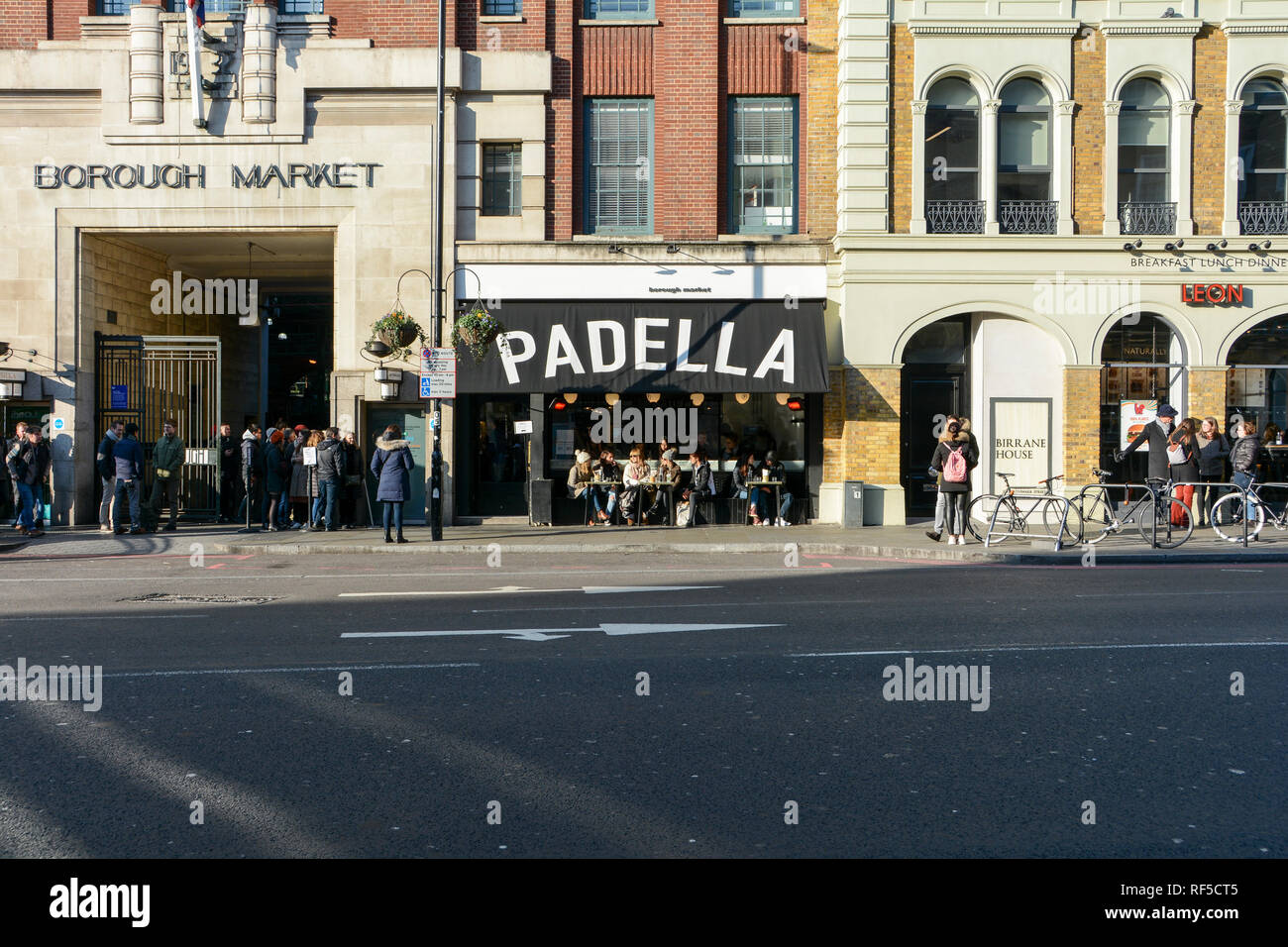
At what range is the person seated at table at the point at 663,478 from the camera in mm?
21266

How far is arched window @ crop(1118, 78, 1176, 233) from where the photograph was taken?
21031mm

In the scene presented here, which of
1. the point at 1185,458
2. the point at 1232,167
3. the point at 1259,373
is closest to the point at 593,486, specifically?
the point at 1185,458

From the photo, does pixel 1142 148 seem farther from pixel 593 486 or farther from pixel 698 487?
pixel 593 486

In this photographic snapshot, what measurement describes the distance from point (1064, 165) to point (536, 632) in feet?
53.2

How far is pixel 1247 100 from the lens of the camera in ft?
68.8

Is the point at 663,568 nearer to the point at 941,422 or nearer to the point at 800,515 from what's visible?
→ the point at 800,515

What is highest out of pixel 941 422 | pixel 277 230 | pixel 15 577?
pixel 277 230

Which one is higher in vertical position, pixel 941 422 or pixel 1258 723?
pixel 941 422

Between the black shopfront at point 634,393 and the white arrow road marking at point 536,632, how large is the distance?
1175cm

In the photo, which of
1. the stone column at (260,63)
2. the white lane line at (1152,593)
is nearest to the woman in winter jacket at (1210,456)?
the white lane line at (1152,593)

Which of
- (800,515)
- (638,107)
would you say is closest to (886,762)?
(800,515)

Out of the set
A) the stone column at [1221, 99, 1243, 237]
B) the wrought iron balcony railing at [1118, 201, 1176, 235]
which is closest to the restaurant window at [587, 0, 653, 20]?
the wrought iron balcony railing at [1118, 201, 1176, 235]

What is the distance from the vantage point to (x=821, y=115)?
855 inches
